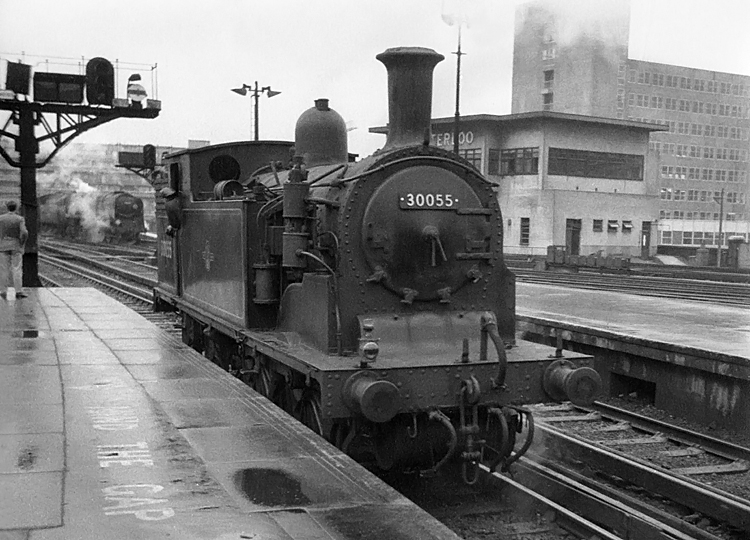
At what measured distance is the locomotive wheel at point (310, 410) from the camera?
5961 millimetres

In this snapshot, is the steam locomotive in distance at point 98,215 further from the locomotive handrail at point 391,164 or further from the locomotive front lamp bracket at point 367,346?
the locomotive front lamp bracket at point 367,346

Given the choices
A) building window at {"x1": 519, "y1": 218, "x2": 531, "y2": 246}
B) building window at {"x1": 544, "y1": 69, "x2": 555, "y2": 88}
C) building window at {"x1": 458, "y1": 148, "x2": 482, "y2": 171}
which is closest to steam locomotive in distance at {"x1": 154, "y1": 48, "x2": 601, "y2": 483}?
building window at {"x1": 519, "y1": 218, "x2": 531, "y2": 246}

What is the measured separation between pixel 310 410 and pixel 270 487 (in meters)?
1.98

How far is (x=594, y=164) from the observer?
132ft

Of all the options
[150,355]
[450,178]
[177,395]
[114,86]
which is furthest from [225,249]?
[114,86]

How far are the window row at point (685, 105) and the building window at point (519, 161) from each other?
79.0 ft

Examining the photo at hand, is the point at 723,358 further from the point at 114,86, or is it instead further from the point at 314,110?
the point at 114,86

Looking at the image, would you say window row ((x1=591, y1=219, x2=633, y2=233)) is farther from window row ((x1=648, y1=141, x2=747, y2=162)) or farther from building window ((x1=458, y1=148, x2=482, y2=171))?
window row ((x1=648, y1=141, x2=747, y2=162))

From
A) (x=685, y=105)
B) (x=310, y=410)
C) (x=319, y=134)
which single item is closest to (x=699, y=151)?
(x=685, y=105)

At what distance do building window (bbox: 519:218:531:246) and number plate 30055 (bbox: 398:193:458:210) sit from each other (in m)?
34.0

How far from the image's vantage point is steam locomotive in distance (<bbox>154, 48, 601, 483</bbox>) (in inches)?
217

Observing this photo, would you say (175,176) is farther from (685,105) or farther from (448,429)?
(685,105)

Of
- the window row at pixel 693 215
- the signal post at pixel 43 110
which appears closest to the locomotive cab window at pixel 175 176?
the signal post at pixel 43 110

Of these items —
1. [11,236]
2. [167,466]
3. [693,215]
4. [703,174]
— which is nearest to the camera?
[167,466]
